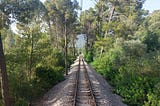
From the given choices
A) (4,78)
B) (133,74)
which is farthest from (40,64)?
(4,78)

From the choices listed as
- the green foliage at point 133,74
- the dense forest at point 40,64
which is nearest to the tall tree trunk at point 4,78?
the dense forest at point 40,64

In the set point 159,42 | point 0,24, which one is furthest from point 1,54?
point 159,42

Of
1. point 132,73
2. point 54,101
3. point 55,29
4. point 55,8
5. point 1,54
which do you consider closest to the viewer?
point 1,54

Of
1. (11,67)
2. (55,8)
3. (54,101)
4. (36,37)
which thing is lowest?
(54,101)

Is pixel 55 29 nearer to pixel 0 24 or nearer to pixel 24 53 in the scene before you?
pixel 24 53

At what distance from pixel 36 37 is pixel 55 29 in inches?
1909

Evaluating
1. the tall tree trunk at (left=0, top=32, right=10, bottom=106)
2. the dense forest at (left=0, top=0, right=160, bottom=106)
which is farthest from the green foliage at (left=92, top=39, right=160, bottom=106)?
the tall tree trunk at (left=0, top=32, right=10, bottom=106)

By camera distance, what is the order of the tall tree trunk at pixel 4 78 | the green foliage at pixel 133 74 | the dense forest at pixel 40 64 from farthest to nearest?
the green foliage at pixel 133 74, the dense forest at pixel 40 64, the tall tree trunk at pixel 4 78

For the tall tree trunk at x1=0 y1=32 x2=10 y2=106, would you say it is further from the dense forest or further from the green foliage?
the green foliage

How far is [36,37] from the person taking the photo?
28688 millimetres

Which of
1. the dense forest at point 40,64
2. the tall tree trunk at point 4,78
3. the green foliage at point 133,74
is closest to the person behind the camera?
the tall tree trunk at point 4,78

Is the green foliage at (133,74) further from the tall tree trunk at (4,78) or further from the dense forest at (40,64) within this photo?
the tall tree trunk at (4,78)

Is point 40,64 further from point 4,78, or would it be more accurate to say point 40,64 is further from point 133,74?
point 4,78

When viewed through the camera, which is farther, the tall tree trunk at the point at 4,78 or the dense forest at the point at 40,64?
the dense forest at the point at 40,64
